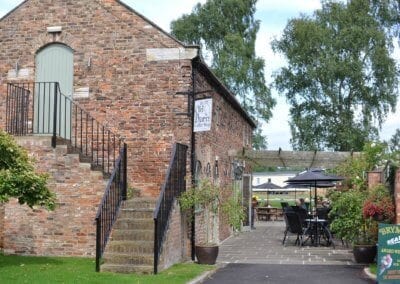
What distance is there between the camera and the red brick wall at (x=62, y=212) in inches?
480

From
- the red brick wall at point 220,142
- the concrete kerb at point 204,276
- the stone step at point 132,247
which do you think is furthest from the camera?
the red brick wall at point 220,142

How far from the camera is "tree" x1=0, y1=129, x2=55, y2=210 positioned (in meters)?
10.1

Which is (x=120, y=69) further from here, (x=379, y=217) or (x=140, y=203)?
(x=379, y=217)

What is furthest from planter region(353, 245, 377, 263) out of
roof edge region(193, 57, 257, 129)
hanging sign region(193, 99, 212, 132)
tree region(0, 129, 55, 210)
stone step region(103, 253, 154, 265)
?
tree region(0, 129, 55, 210)

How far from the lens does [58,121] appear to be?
1400 cm

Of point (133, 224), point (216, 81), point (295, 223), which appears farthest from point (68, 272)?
point (295, 223)

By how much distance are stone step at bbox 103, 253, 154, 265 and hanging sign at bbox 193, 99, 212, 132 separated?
3.26 metres

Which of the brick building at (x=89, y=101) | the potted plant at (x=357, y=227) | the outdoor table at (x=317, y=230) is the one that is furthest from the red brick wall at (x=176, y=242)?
the outdoor table at (x=317, y=230)

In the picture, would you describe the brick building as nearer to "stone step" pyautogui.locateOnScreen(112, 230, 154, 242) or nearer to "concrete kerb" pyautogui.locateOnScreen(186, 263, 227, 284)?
"stone step" pyautogui.locateOnScreen(112, 230, 154, 242)

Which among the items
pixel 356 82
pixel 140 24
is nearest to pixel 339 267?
pixel 140 24

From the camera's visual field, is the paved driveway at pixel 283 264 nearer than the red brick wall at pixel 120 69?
Yes

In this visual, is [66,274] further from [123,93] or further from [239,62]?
[239,62]

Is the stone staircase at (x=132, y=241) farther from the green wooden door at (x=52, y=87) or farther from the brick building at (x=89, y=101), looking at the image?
the green wooden door at (x=52, y=87)

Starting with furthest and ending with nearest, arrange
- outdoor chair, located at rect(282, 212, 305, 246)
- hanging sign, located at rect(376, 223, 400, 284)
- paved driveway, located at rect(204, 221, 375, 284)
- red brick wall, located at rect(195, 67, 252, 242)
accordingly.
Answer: outdoor chair, located at rect(282, 212, 305, 246), red brick wall, located at rect(195, 67, 252, 242), paved driveway, located at rect(204, 221, 375, 284), hanging sign, located at rect(376, 223, 400, 284)
